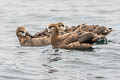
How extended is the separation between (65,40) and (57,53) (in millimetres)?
924

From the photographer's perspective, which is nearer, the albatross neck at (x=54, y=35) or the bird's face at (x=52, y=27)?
the albatross neck at (x=54, y=35)

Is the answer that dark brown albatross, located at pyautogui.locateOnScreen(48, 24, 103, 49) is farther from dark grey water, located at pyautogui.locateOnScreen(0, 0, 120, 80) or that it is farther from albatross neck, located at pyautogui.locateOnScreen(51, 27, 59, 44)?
dark grey water, located at pyautogui.locateOnScreen(0, 0, 120, 80)

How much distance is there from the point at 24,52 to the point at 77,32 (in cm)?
262

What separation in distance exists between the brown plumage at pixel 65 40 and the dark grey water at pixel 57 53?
0.33 m

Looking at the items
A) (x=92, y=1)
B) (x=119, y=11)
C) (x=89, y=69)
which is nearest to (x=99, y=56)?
(x=89, y=69)

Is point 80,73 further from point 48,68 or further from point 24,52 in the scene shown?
point 24,52

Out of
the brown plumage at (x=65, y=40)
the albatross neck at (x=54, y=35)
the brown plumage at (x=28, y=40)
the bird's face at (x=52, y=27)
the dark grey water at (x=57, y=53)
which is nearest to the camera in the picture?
the dark grey water at (x=57, y=53)

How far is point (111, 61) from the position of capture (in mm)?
16641

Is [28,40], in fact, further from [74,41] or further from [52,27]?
[74,41]

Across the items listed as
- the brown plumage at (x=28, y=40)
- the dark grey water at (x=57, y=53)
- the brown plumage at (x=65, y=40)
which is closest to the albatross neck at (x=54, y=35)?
the brown plumage at (x=65, y=40)

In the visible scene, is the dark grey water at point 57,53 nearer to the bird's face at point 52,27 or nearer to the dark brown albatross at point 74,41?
the dark brown albatross at point 74,41

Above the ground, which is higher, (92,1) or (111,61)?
(92,1)

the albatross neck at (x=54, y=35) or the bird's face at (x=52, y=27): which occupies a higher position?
the bird's face at (x=52, y=27)

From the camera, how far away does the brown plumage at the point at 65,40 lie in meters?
18.8
